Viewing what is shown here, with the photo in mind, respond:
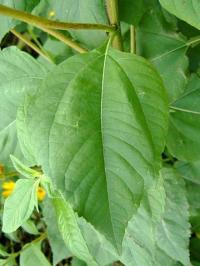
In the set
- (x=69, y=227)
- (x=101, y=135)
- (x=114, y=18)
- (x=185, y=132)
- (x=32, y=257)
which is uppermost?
(x=114, y=18)

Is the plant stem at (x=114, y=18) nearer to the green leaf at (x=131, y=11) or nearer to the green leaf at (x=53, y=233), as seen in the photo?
the green leaf at (x=131, y=11)

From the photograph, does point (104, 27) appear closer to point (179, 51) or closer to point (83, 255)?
point (179, 51)

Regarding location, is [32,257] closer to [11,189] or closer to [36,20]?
[11,189]

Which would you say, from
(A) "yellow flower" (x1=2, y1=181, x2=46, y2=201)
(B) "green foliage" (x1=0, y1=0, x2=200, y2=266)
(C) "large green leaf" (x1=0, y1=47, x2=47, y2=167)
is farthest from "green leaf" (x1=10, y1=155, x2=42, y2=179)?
(A) "yellow flower" (x1=2, y1=181, x2=46, y2=201)

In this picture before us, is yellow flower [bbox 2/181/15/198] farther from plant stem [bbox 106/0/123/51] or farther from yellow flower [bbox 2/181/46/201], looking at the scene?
plant stem [bbox 106/0/123/51]

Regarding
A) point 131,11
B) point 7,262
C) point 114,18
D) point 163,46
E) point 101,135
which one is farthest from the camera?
point 7,262

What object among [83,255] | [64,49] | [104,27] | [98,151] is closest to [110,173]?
[98,151]

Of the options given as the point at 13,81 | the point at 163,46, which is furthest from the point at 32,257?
the point at 163,46
